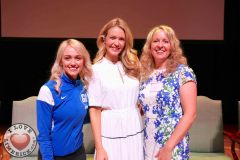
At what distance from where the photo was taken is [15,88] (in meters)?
Answer: 6.74

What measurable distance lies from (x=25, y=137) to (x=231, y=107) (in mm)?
4789

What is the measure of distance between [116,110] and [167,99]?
344mm

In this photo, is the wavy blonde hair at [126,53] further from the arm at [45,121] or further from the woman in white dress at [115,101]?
the arm at [45,121]

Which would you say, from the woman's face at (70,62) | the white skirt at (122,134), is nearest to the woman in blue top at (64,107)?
the woman's face at (70,62)

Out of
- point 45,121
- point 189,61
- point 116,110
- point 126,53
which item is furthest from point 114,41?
point 189,61

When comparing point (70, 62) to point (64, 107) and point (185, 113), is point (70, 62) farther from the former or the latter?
point (185, 113)

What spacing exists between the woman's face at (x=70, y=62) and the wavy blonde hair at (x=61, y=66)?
0.02 metres

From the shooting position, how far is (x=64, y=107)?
7.08ft

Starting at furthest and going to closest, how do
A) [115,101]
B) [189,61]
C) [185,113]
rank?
[189,61]
[115,101]
[185,113]

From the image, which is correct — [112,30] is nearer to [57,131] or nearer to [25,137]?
[57,131]

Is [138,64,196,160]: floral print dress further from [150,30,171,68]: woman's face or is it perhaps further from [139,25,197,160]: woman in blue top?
[150,30,171,68]: woman's face

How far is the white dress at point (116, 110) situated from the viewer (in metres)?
2.37

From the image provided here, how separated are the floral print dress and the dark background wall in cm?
409

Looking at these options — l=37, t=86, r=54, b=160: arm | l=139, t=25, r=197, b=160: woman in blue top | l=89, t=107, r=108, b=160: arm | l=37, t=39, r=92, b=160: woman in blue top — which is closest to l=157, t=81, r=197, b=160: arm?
l=139, t=25, r=197, b=160: woman in blue top
